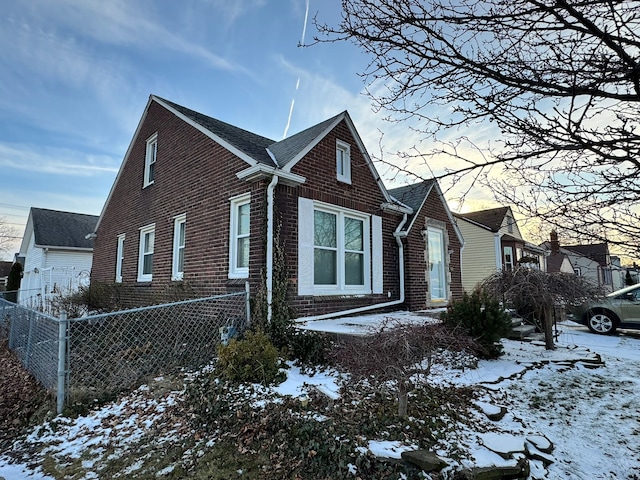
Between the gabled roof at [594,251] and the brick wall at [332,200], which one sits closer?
the gabled roof at [594,251]

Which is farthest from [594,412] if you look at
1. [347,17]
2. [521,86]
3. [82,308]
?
[82,308]

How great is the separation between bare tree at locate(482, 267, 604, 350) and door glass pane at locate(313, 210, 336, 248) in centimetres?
348

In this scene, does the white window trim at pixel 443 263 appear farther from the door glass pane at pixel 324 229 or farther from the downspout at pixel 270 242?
the downspout at pixel 270 242

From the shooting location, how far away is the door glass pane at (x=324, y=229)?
7.71 meters

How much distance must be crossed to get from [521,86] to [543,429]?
11.4 feet

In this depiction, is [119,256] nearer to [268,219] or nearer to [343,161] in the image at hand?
[268,219]

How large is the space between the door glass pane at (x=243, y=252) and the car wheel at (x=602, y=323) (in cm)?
1084

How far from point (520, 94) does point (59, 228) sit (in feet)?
93.6

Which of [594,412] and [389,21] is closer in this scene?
[389,21]

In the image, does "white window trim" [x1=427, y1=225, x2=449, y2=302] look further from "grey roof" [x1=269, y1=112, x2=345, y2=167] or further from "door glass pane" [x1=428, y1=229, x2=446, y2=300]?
"grey roof" [x1=269, y1=112, x2=345, y2=167]

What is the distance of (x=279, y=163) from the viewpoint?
7.11m

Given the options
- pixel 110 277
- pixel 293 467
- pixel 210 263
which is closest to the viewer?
pixel 293 467

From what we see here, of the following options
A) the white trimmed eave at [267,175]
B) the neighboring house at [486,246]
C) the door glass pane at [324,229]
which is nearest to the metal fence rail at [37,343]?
the white trimmed eave at [267,175]

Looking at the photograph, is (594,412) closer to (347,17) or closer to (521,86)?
(521,86)
